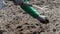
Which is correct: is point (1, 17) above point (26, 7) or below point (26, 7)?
below

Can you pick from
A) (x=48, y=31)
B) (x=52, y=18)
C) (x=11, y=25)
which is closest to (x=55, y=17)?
(x=52, y=18)

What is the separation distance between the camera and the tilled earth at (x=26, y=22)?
2557mm

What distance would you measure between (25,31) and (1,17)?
0.57 meters

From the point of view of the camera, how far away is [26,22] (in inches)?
108

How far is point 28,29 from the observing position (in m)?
2.60

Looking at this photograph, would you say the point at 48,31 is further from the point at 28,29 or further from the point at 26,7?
the point at 26,7

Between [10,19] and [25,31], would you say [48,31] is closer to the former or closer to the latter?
[25,31]

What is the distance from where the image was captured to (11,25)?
271cm

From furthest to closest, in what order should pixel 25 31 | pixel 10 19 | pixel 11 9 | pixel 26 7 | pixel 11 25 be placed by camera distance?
pixel 11 9 < pixel 10 19 < pixel 11 25 < pixel 25 31 < pixel 26 7

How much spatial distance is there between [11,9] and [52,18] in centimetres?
72

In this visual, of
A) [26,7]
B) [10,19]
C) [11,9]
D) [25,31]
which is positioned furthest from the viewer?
[11,9]

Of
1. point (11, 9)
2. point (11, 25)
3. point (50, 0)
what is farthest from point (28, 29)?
point (50, 0)

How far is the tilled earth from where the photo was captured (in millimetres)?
2557

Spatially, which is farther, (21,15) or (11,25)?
(21,15)
